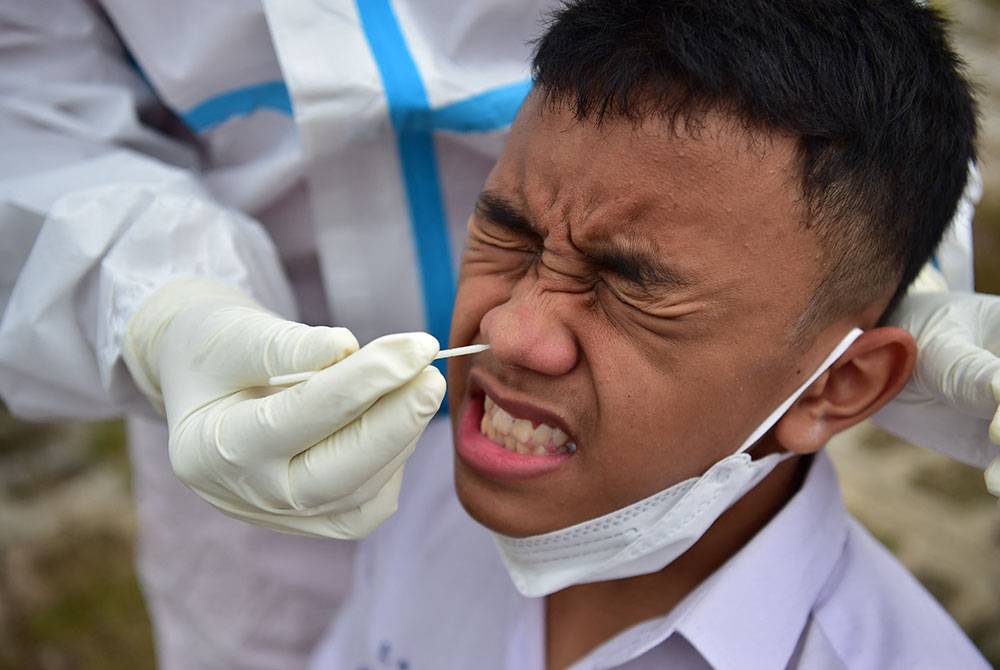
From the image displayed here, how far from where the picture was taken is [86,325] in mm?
1542

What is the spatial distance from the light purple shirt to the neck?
0.03 m

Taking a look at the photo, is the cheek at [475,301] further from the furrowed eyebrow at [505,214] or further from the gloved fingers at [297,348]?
the gloved fingers at [297,348]

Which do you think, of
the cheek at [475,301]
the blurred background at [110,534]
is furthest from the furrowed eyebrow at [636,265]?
the blurred background at [110,534]

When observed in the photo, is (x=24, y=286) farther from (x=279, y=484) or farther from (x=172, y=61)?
(x=279, y=484)

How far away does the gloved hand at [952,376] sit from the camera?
4.08ft

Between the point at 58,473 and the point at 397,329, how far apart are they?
1904mm

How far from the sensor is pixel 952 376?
1.28 metres

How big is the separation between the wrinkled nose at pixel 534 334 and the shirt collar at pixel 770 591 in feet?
1.18

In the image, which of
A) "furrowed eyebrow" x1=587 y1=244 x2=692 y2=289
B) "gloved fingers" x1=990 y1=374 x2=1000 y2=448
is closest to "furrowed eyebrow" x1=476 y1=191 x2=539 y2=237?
"furrowed eyebrow" x1=587 y1=244 x2=692 y2=289

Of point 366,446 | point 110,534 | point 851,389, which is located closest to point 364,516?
point 366,446

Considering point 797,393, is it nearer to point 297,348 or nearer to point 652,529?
point 652,529

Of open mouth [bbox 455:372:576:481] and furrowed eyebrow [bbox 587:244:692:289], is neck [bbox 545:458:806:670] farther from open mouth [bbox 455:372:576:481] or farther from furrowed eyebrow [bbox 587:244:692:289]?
furrowed eyebrow [bbox 587:244:692:289]

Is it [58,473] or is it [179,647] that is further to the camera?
[58,473]

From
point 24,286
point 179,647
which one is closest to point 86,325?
point 24,286
